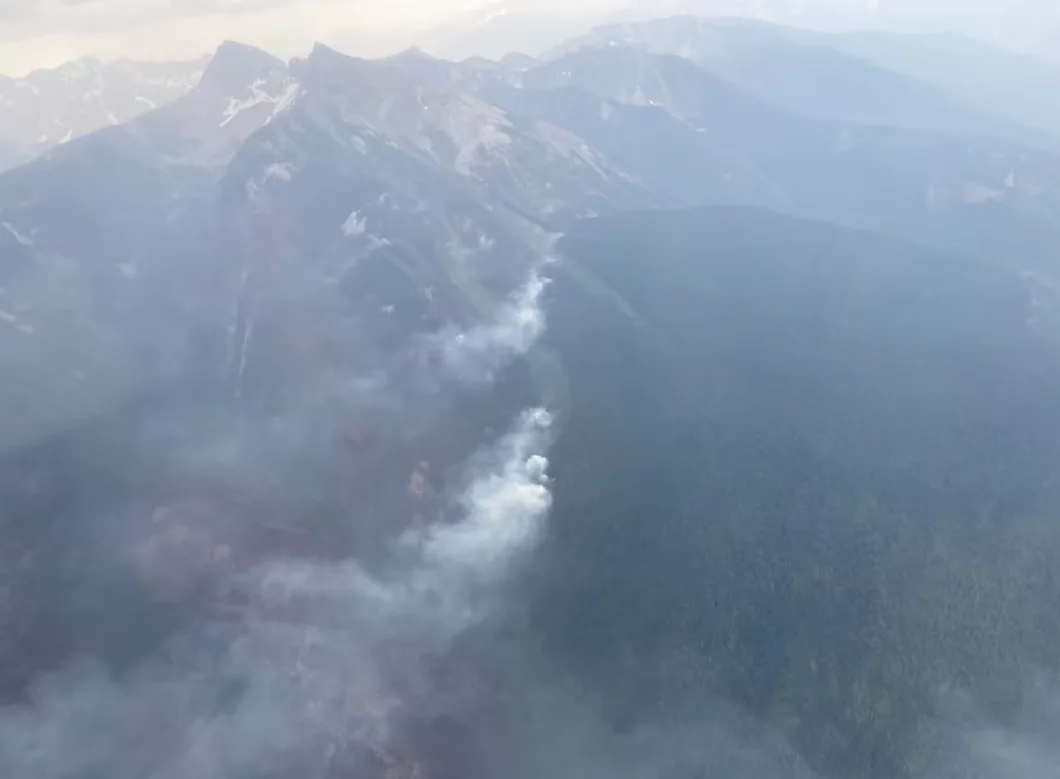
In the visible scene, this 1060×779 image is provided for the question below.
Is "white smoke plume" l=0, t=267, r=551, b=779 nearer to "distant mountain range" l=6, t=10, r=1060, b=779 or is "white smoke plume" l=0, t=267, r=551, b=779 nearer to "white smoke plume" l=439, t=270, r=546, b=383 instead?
"distant mountain range" l=6, t=10, r=1060, b=779

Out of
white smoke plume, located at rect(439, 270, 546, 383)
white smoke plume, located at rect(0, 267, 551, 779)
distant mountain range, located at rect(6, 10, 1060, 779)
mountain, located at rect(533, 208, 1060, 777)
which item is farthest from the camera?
white smoke plume, located at rect(439, 270, 546, 383)

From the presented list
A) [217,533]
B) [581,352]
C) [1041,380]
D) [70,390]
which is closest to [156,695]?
[217,533]

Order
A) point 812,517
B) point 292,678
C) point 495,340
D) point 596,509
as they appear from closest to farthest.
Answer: point 292,678
point 812,517
point 596,509
point 495,340

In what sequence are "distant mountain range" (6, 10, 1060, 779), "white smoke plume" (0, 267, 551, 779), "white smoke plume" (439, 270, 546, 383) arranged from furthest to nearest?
"white smoke plume" (439, 270, 546, 383) < "distant mountain range" (6, 10, 1060, 779) < "white smoke plume" (0, 267, 551, 779)

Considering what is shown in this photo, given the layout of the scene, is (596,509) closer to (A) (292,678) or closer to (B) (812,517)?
(B) (812,517)

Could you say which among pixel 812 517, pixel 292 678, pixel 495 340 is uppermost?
pixel 812 517

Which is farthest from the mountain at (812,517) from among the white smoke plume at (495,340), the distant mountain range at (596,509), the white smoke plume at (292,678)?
the white smoke plume at (292,678)

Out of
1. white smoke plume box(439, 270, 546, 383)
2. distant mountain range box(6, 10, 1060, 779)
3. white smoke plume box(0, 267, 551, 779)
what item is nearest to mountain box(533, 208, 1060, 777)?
distant mountain range box(6, 10, 1060, 779)

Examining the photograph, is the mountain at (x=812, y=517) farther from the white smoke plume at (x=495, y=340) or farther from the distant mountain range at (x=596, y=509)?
the white smoke plume at (x=495, y=340)

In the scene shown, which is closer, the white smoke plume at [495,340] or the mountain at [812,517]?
the mountain at [812,517]

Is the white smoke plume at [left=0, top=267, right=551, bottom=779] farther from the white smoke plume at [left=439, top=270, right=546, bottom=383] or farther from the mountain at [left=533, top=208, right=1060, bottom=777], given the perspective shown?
the white smoke plume at [left=439, top=270, right=546, bottom=383]

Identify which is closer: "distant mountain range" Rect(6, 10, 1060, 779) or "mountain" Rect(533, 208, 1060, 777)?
"distant mountain range" Rect(6, 10, 1060, 779)

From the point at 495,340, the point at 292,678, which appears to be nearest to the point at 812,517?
the point at 495,340
